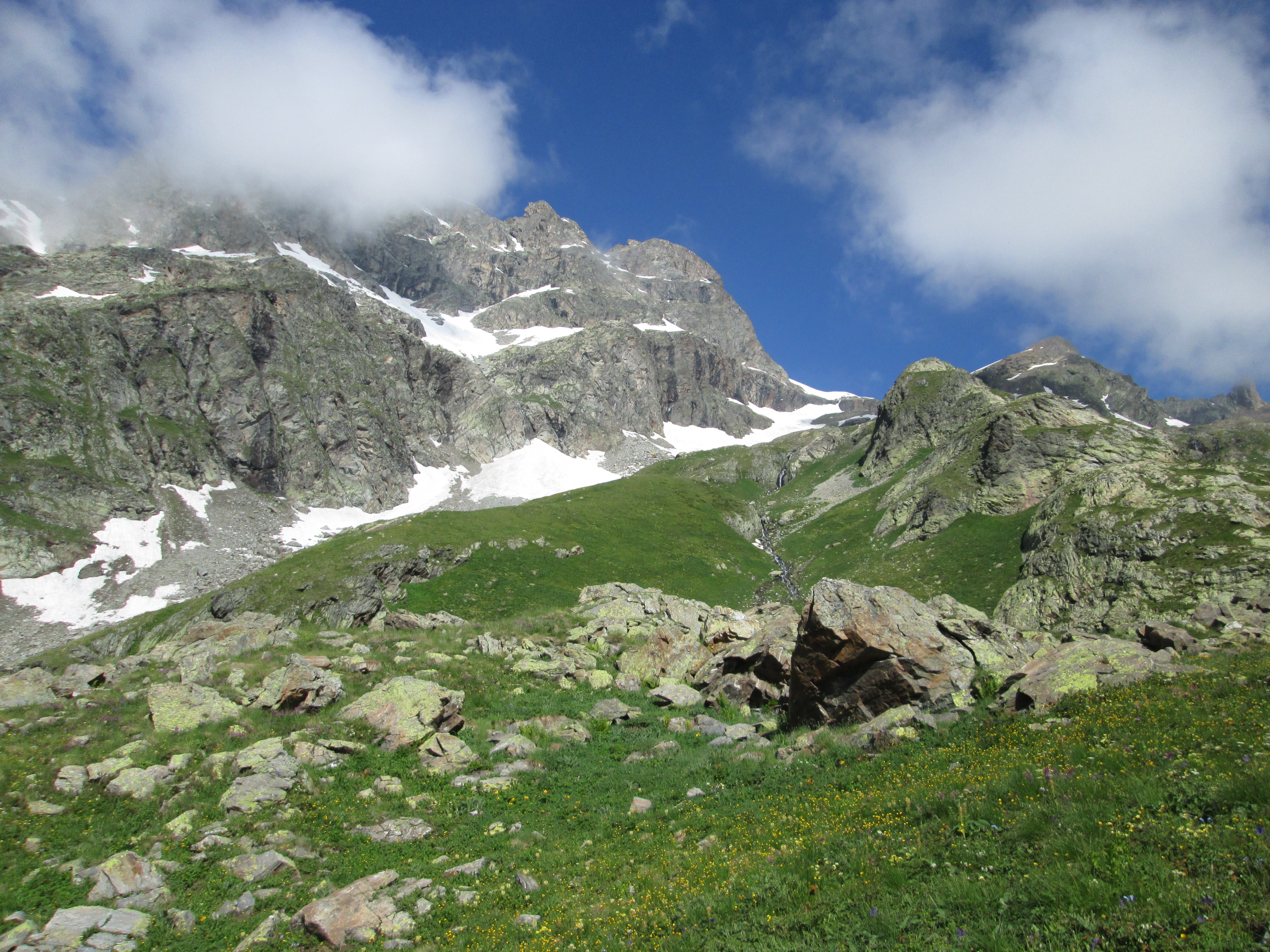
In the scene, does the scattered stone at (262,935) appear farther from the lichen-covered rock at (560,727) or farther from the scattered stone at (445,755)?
the lichen-covered rock at (560,727)

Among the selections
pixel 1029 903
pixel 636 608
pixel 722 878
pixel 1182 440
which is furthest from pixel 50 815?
pixel 1182 440

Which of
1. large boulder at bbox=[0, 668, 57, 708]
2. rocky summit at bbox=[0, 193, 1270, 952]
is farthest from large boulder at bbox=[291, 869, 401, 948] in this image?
large boulder at bbox=[0, 668, 57, 708]

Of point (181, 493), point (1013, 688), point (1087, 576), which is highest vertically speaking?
point (181, 493)

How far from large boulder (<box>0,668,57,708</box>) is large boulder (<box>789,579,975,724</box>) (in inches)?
1006

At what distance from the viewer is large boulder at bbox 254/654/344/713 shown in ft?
65.7

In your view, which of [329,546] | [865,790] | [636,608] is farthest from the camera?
[329,546]

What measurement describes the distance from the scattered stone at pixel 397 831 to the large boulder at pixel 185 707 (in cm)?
776

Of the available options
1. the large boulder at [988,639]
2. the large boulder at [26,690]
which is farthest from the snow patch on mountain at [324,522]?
the large boulder at [988,639]

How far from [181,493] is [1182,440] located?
995 ft

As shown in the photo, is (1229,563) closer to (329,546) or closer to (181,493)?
(329,546)

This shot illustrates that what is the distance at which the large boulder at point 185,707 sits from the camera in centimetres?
1773

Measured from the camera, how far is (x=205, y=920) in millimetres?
11000

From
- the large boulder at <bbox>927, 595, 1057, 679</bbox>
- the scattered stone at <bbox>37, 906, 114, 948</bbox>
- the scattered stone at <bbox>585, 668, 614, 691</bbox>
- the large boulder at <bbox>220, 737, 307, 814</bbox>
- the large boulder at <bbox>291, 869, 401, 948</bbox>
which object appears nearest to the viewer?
the scattered stone at <bbox>37, 906, 114, 948</bbox>

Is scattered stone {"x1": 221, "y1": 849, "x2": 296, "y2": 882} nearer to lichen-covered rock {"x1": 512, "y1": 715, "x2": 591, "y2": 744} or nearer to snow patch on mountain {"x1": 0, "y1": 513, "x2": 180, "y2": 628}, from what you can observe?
lichen-covered rock {"x1": 512, "y1": 715, "x2": 591, "y2": 744}
